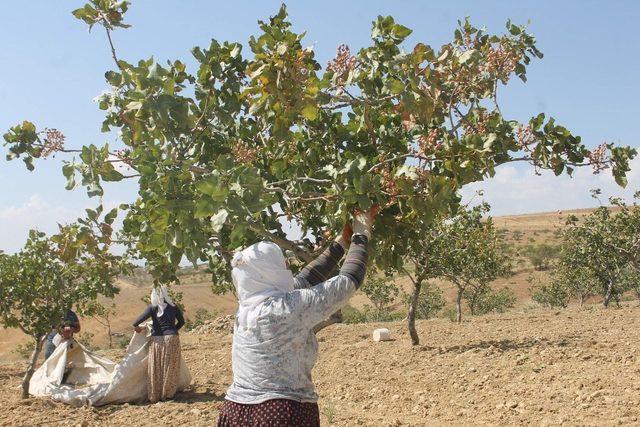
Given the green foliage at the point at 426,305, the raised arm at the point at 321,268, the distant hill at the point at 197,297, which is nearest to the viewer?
the raised arm at the point at 321,268

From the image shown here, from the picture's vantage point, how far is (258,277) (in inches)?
122

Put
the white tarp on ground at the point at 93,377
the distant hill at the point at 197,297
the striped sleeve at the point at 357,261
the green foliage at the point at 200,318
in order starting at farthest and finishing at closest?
the distant hill at the point at 197,297 < the green foliage at the point at 200,318 < the white tarp on ground at the point at 93,377 < the striped sleeve at the point at 357,261

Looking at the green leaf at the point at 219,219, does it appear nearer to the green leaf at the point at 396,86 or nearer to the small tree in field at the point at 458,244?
the green leaf at the point at 396,86

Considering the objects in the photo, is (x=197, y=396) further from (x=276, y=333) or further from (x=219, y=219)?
(x=219, y=219)

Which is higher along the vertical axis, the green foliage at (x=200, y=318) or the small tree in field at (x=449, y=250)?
the small tree in field at (x=449, y=250)

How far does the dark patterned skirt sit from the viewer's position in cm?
304

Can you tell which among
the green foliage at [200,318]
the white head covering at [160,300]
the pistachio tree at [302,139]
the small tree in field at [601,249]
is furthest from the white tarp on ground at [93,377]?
the green foliage at [200,318]

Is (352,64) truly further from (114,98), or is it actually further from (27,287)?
(27,287)

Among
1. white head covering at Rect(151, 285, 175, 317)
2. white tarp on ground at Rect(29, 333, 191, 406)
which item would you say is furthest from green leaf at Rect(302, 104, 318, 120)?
white tarp on ground at Rect(29, 333, 191, 406)

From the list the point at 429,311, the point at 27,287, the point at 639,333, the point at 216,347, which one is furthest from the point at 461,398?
the point at 429,311

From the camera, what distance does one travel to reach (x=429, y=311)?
35.1 m

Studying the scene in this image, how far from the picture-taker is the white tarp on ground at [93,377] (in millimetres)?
9219

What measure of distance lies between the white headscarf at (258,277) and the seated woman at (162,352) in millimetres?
6391

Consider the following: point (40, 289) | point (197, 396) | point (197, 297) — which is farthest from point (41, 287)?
point (197, 297)
